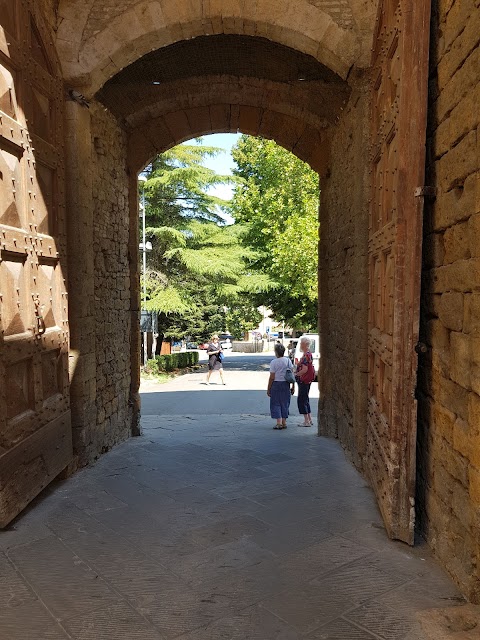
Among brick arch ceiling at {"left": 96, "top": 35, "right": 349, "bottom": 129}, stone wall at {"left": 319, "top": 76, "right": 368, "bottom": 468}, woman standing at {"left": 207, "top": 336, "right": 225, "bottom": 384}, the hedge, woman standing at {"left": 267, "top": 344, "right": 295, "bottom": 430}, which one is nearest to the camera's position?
stone wall at {"left": 319, "top": 76, "right": 368, "bottom": 468}

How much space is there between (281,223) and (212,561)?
18158 mm

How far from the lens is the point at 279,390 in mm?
8547

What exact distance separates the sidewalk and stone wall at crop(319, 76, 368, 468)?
100 centimetres

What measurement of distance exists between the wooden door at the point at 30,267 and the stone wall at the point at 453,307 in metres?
3.02

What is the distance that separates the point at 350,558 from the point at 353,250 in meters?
3.51

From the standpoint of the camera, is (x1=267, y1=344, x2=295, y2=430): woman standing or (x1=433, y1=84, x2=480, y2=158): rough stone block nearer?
(x1=433, y1=84, x2=480, y2=158): rough stone block

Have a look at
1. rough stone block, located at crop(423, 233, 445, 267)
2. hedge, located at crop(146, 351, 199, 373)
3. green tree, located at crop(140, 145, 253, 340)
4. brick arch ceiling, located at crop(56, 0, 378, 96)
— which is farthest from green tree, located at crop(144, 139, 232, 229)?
rough stone block, located at crop(423, 233, 445, 267)

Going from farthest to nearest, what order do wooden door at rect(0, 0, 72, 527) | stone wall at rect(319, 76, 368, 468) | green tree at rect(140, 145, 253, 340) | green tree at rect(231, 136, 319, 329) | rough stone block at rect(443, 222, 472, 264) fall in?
green tree at rect(140, 145, 253, 340) → green tree at rect(231, 136, 319, 329) → stone wall at rect(319, 76, 368, 468) → wooden door at rect(0, 0, 72, 527) → rough stone block at rect(443, 222, 472, 264)

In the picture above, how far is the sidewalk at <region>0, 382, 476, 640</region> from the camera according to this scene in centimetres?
287

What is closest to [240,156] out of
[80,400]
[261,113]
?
[261,113]

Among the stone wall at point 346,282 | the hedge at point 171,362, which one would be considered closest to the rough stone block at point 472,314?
the stone wall at point 346,282

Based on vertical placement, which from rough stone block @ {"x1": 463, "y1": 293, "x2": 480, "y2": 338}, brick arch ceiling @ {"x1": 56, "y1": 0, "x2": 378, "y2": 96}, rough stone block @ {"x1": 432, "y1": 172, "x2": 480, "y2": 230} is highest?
brick arch ceiling @ {"x1": 56, "y1": 0, "x2": 378, "y2": 96}

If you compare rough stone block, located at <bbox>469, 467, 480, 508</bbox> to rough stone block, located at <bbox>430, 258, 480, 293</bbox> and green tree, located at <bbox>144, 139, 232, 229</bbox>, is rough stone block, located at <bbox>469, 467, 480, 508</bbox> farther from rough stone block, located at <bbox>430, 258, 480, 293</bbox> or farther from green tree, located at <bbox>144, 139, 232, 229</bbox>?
green tree, located at <bbox>144, 139, 232, 229</bbox>

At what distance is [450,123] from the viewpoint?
324 cm
